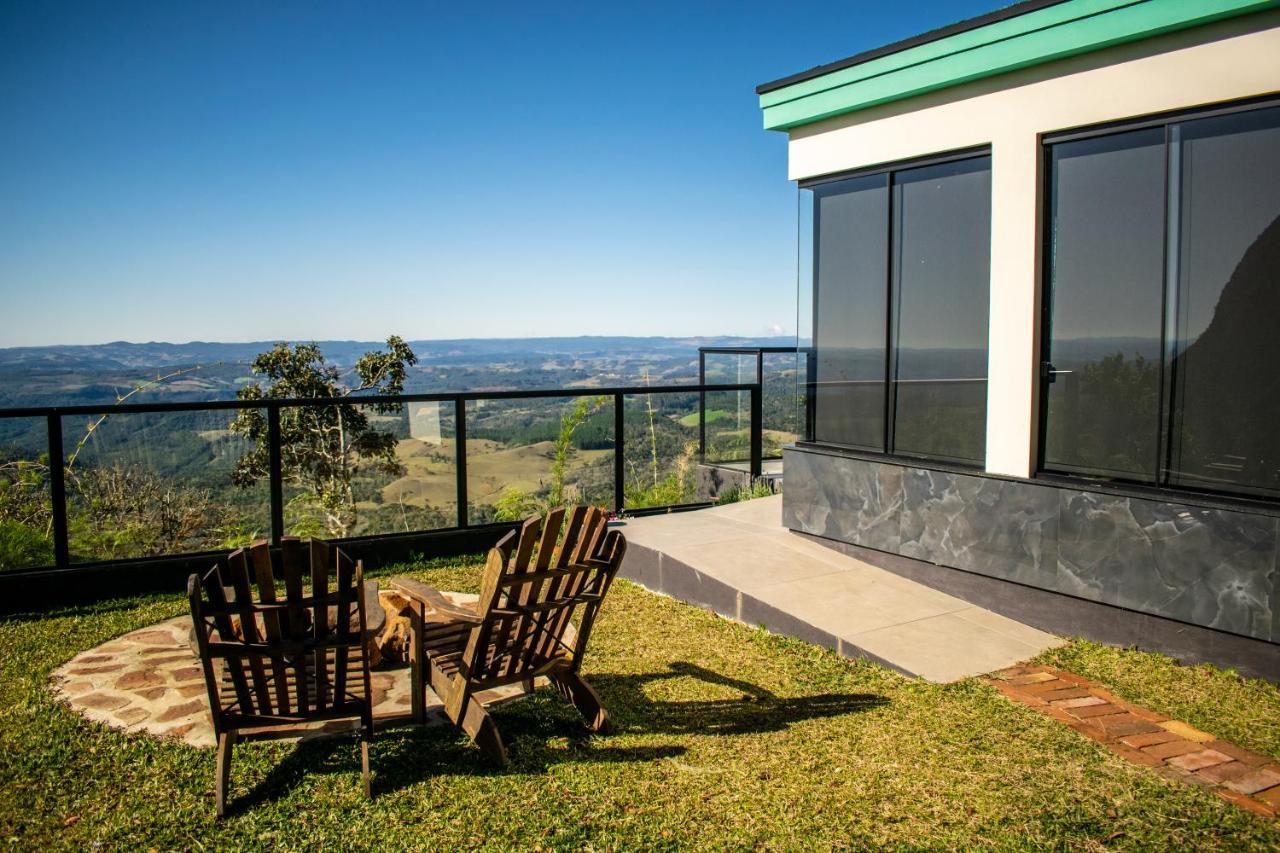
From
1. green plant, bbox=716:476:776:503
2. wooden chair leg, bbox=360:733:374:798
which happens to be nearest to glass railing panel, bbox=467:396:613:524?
green plant, bbox=716:476:776:503

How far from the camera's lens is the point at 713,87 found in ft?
63.9

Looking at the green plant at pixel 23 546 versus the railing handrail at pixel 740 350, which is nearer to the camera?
the green plant at pixel 23 546

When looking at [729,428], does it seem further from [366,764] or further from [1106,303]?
[366,764]

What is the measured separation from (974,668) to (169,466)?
19.8 feet

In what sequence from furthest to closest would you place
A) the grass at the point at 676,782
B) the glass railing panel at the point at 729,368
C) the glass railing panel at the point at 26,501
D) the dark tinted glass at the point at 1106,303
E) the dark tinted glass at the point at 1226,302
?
the glass railing panel at the point at 729,368
the glass railing panel at the point at 26,501
the dark tinted glass at the point at 1106,303
the dark tinted glass at the point at 1226,302
the grass at the point at 676,782

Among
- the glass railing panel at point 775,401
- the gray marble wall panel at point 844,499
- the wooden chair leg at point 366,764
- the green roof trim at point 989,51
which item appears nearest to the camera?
the wooden chair leg at point 366,764

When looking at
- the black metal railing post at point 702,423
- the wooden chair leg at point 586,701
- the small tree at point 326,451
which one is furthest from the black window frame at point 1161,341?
the small tree at point 326,451

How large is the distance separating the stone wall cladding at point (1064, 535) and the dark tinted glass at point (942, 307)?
0.31 m

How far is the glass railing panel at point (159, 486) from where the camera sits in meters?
6.19

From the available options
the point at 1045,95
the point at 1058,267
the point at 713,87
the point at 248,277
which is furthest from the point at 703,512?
the point at 248,277

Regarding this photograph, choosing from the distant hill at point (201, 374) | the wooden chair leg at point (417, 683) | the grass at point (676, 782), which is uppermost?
the distant hill at point (201, 374)

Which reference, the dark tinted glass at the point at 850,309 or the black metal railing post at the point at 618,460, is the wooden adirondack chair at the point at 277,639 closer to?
the dark tinted glass at the point at 850,309

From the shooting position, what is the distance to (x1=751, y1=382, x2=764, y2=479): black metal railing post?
9188mm

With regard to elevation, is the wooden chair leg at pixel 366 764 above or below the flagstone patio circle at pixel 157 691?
above
